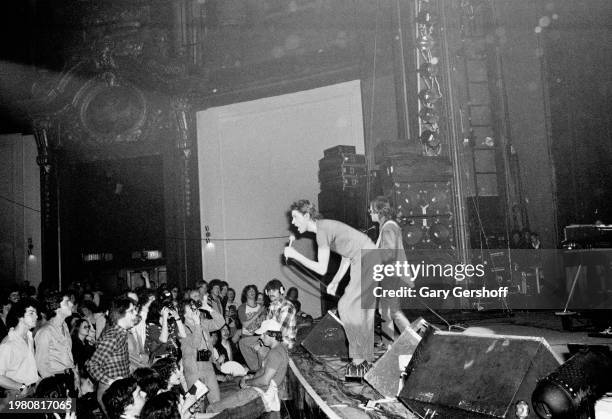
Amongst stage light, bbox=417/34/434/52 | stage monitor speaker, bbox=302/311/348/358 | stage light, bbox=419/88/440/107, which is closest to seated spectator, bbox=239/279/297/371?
stage monitor speaker, bbox=302/311/348/358

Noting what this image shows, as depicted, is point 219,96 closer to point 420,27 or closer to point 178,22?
point 178,22

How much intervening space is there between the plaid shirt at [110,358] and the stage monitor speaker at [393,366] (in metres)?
1.82

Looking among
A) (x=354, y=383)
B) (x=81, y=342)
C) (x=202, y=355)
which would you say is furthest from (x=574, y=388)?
(x=81, y=342)

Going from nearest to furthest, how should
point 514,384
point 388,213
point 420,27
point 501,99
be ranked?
1. point 514,384
2. point 388,213
3. point 420,27
4. point 501,99

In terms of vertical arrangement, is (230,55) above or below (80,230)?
above

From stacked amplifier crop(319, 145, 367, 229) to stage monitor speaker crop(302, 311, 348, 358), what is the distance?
2.63 m

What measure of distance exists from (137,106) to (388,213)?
818 centimetres

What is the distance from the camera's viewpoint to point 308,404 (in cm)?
365

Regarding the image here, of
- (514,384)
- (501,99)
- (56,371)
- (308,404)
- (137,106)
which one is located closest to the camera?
(514,384)

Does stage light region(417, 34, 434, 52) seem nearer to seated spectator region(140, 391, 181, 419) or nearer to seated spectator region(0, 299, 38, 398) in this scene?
seated spectator region(0, 299, 38, 398)

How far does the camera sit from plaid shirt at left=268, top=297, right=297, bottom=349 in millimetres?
4477

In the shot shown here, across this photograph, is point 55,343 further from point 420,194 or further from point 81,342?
point 420,194

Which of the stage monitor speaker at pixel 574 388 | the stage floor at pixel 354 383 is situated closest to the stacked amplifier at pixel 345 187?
the stage floor at pixel 354 383

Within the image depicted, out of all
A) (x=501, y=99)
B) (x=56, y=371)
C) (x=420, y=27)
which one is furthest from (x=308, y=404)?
(x=501, y=99)
